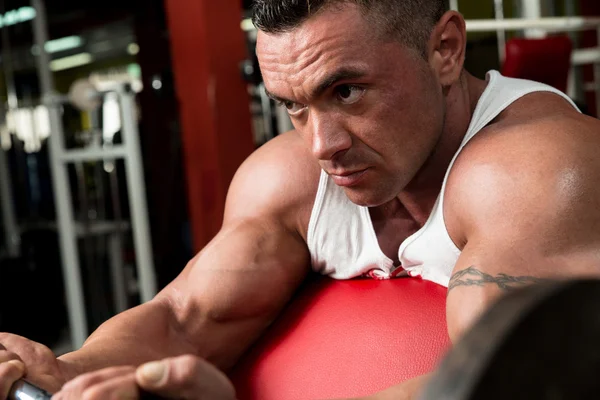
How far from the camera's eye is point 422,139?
4.19 feet

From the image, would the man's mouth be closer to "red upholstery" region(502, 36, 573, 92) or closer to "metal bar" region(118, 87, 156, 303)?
"red upholstery" region(502, 36, 573, 92)

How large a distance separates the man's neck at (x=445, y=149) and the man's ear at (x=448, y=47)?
0.04 metres

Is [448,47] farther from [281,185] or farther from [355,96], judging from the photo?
[281,185]

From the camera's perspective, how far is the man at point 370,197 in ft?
3.32

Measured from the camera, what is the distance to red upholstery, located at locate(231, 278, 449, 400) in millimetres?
1228

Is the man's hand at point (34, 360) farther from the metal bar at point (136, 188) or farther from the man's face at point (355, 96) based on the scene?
the metal bar at point (136, 188)

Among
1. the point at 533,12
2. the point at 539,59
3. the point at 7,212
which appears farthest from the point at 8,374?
the point at 7,212

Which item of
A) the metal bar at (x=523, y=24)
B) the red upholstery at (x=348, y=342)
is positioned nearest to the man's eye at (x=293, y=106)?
the red upholstery at (x=348, y=342)

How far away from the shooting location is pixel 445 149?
135cm

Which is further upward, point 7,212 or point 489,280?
point 489,280

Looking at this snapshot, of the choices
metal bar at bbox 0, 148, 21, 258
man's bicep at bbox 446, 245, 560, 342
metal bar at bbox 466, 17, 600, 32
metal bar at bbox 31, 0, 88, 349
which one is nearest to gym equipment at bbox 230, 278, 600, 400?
man's bicep at bbox 446, 245, 560, 342

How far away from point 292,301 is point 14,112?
460cm

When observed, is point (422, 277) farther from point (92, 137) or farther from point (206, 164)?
point (92, 137)

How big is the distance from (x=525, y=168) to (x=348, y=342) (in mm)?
463
